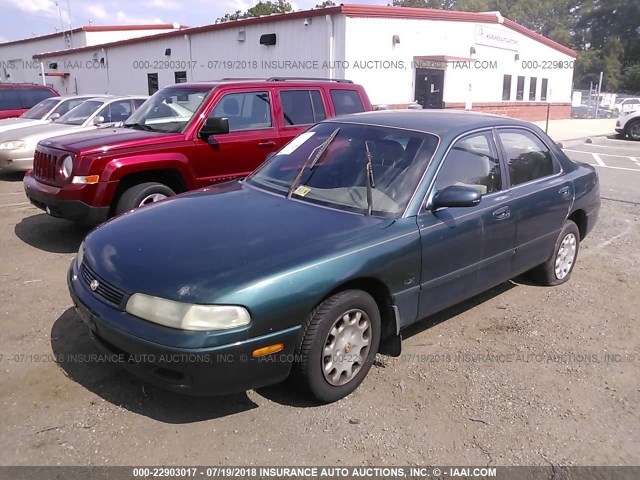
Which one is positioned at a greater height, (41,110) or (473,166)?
(41,110)

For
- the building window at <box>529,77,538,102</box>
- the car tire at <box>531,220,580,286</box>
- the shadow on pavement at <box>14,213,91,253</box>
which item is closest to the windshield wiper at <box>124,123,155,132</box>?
the shadow on pavement at <box>14,213,91,253</box>

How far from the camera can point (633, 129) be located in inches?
768

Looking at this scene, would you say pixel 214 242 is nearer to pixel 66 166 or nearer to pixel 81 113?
pixel 66 166

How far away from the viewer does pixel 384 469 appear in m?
2.69

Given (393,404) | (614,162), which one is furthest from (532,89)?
(393,404)

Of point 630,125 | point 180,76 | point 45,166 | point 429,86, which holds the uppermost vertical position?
point 180,76

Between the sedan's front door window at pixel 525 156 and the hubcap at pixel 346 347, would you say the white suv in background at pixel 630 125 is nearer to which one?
the sedan's front door window at pixel 525 156

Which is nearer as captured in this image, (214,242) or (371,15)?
(214,242)

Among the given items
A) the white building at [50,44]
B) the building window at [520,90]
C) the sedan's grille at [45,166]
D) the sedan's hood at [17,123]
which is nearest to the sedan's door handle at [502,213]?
the sedan's grille at [45,166]

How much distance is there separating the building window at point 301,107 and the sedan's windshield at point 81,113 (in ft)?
17.2

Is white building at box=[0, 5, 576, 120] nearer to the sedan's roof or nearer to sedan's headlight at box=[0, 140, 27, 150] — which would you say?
sedan's headlight at box=[0, 140, 27, 150]

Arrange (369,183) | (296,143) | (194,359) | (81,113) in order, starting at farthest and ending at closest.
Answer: (81,113)
(296,143)
(369,183)
(194,359)

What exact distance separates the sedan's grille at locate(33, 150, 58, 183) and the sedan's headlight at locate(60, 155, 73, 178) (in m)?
0.12

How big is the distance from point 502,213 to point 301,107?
11.9 feet
